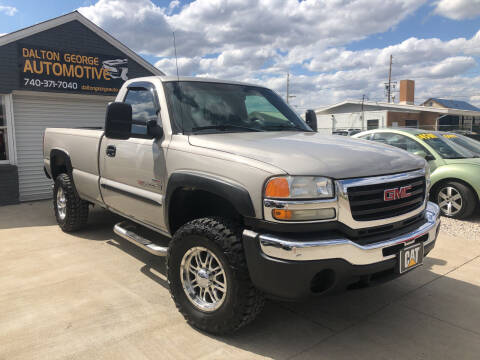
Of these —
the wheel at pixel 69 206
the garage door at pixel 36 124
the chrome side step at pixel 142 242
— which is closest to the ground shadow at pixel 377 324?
the chrome side step at pixel 142 242

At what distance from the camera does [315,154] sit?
274cm

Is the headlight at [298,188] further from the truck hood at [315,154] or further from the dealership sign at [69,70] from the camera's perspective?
the dealership sign at [69,70]

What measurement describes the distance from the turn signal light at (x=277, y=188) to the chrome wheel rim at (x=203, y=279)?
67cm

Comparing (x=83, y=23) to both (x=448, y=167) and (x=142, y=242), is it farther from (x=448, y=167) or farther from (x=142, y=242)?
(x=448, y=167)

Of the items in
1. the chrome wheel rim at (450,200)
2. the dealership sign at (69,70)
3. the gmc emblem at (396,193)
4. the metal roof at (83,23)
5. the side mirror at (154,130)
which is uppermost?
the metal roof at (83,23)

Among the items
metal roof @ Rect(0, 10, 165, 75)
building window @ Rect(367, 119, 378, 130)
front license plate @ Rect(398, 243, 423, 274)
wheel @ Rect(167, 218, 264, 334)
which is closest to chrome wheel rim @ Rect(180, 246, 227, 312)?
wheel @ Rect(167, 218, 264, 334)

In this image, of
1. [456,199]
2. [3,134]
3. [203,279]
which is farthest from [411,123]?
[203,279]

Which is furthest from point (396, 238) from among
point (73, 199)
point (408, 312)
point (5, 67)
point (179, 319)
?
point (5, 67)

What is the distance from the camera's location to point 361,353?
278 cm

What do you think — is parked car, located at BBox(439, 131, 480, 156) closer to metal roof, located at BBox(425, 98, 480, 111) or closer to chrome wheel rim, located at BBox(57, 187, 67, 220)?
chrome wheel rim, located at BBox(57, 187, 67, 220)

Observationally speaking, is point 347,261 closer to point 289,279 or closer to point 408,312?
point 289,279

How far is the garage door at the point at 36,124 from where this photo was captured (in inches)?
346

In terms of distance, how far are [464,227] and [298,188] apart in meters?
→ 5.02

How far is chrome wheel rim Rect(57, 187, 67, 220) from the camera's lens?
18.6 feet
